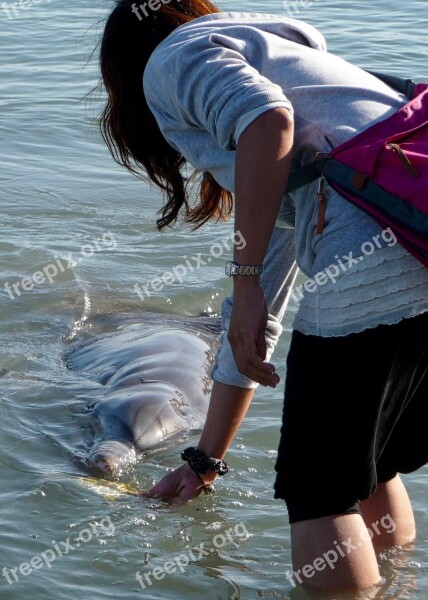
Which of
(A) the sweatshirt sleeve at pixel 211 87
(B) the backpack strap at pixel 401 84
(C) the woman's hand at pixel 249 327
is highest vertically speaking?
(A) the sweatshirt sleeve at pixel 211 87

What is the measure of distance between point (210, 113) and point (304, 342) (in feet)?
1.96

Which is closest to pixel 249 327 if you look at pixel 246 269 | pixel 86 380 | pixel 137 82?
pixel 246 269

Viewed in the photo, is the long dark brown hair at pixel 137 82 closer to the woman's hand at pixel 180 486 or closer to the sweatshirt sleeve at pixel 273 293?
the sweatshirt sleeve at pixel 273 293

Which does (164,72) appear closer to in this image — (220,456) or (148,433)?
(220,456)

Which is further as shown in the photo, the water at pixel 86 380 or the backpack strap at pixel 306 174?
the water at pixel 86 380

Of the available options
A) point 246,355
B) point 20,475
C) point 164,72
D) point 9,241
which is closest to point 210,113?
point 164,72

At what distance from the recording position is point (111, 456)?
166 inches

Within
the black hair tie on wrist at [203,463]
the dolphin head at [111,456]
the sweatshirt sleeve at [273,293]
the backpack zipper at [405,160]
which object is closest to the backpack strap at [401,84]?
the backpack zipper at [405,160]

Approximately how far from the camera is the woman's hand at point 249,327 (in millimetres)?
2611

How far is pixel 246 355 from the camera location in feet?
8.63

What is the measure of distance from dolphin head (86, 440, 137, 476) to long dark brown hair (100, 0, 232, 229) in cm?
139

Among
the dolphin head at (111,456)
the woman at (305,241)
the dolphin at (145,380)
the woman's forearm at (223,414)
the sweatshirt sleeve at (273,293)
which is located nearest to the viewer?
the woman at (305,241)

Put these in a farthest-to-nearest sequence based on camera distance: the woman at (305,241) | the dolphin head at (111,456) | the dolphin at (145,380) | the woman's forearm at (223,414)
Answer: the dolphin at (145,380)
the dolphin head at (111,456)
the woman's forearm at (223,414)
the woman at (305,241)

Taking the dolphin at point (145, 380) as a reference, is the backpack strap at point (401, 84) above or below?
above
